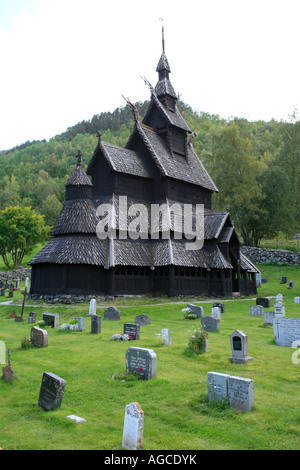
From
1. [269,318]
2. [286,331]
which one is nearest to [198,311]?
[269,318]

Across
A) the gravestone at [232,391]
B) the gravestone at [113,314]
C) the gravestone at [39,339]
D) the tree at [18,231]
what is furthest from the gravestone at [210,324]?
the tree at [18,231]

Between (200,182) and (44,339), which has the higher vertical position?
(200,182)

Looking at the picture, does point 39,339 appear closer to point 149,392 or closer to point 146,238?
point 149,392

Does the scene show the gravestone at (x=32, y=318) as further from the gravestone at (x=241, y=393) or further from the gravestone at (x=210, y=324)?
the gravestone at (x=241, y=393)

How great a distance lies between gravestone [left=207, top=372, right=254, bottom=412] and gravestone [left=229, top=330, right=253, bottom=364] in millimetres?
2994

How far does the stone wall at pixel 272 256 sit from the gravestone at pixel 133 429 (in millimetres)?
41547

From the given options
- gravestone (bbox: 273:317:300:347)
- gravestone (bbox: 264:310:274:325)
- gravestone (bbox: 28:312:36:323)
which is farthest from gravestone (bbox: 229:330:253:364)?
gravestone (bbox: 28:312:36:323)

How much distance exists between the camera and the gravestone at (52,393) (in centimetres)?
769

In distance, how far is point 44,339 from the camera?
13.0 metres

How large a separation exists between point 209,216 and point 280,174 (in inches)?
750

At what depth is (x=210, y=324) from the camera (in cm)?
1588

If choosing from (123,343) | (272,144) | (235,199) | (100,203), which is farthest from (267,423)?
(272,144)

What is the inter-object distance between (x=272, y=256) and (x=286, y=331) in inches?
1378
